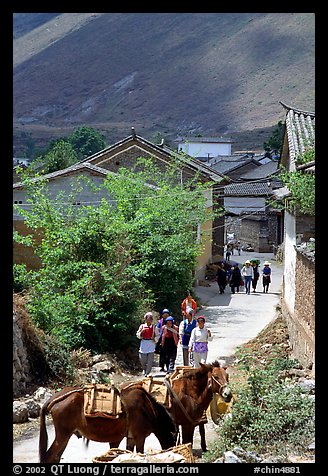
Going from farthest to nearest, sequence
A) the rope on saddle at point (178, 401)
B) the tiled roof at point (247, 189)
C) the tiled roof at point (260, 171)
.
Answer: the tiled roof at point (260, 171) → the tiled roof at point (247, 189) → the rope on saddle at point (178, 401)

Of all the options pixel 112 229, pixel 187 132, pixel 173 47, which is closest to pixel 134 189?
pixel 112 229

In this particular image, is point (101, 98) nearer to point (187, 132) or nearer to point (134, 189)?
point (187, 132)

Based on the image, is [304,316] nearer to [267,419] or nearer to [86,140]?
[267,419]

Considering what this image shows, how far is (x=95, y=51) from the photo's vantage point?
16938 centimetres

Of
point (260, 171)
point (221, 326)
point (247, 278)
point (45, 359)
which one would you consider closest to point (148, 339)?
point (45, 359)

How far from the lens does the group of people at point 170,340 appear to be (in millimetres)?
13891

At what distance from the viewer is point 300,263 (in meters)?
16.5

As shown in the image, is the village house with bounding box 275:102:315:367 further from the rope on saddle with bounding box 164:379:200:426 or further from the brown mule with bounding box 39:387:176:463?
the brown mule with bounding box 39:387:176:463

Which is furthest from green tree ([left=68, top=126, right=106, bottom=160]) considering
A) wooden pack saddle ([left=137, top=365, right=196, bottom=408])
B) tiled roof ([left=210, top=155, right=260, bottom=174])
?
wooden pack saddle ([left=137, top=365, right=196, bottom=408])

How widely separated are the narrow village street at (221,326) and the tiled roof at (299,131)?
499 centimetres

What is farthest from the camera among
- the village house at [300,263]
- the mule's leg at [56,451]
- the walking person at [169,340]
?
the walking person at [169,340]

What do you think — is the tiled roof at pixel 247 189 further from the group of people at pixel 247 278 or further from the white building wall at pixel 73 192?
the white building wall at pixel 73 192

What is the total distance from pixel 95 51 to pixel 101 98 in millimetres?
25180

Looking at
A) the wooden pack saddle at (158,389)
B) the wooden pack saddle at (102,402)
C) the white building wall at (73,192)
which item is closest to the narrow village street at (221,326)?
the wooden pack saddle at (102,402)
